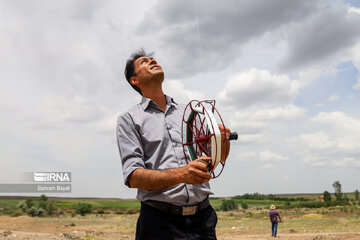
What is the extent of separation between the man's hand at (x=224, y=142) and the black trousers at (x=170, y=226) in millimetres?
524

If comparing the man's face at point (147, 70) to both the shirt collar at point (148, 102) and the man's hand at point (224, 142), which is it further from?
the man's hand at point (224, 142)

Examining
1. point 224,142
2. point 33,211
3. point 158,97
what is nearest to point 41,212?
point 33,211

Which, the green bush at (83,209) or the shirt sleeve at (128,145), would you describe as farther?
the green bush at (83,209)

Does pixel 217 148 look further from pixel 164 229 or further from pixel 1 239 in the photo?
pixel 1 239

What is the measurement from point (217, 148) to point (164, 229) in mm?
858

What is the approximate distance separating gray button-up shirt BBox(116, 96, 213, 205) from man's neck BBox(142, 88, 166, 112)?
0.08 metres

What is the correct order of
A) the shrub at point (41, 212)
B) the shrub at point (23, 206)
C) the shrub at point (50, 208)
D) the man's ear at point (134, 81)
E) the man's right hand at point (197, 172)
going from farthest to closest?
1. the shrub at point (50, 208)
2. the shrub at point (23, 206)
3. the shrub at point (41, 212)
4. the man's ear at point (134, 81)
5. the man's right hand at point (197, 172)

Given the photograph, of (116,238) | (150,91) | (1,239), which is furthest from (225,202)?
(150,91)

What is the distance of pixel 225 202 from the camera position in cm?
7406

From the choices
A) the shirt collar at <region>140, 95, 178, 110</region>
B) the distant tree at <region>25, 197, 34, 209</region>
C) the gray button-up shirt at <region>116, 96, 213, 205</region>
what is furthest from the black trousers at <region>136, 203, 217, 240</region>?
the distant tree at <region>25, 197, 34, 209</region>

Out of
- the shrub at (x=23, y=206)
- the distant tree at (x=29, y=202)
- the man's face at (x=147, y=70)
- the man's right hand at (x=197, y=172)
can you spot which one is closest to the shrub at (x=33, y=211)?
the shrub at (x=23, y=206)

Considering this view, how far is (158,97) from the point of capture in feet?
11.4

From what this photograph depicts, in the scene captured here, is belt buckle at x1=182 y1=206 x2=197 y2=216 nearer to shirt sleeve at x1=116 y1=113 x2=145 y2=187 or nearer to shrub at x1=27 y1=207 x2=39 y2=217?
shirt sleeve at x1=116 y1=113 x2=145 y2=187

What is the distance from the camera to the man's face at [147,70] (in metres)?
3.46
